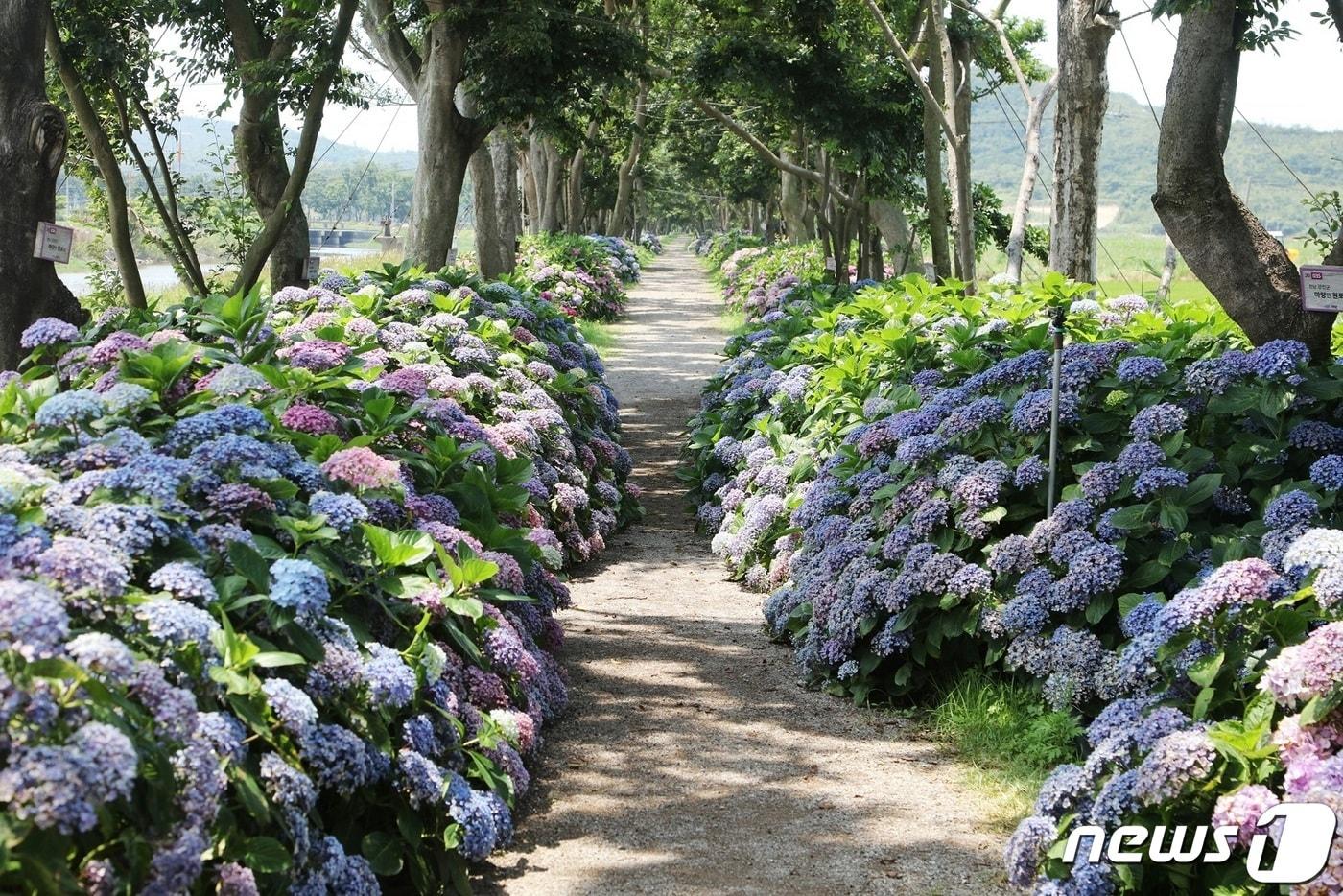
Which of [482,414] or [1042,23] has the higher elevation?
[1042,23]

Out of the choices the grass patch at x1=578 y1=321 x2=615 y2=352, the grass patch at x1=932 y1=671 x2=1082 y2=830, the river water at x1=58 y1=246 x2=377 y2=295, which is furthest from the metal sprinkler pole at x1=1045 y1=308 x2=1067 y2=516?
the grass patch at x1=578 y1=321 x2=615 y2=352

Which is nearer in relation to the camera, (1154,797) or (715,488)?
(1154,797)

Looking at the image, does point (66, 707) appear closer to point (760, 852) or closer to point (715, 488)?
point (760, 852)

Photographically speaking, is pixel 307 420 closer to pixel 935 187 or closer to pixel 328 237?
pixel 935 187

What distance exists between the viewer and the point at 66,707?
2457 mm

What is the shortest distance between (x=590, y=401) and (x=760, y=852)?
674cm

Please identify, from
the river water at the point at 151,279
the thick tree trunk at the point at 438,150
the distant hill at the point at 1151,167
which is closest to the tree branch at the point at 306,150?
the thick tree trunk at the point at 438,150

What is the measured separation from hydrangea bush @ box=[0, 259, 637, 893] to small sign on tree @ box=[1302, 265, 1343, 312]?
311 centimetres

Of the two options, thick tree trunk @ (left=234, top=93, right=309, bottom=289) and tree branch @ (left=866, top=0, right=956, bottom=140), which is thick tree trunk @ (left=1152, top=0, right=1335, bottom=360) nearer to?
thick tree trunk @ (left=234, top=93, right=309, bottom=289)

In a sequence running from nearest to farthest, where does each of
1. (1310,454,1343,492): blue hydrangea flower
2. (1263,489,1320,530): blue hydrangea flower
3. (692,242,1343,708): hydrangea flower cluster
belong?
(1263,489,1320,530): blue hydrangea flower < (1310,454,1343,492): blue hydrangea flower < (692,242,1343,708): hydrangea flower cluster

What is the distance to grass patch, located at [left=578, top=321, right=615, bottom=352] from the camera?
21.3m

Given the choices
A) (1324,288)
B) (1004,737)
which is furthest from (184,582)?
(1324,288)

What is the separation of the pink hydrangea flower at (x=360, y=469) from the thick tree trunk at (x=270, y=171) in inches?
290

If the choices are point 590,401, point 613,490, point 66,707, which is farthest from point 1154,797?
point 590,401
